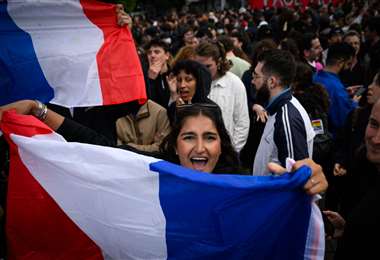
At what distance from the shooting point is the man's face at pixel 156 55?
5.43 m

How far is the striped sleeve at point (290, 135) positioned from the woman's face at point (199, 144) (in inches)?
26.2

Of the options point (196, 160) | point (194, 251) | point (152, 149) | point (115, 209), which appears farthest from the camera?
point (152, 149)

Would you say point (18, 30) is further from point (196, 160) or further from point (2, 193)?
point (196, 160)

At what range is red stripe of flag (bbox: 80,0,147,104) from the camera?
3434 mm

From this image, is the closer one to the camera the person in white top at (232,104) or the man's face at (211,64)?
the person in white top at (232,104)

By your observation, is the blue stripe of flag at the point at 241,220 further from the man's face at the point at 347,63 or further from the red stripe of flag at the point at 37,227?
the man's face at the point at 347,63

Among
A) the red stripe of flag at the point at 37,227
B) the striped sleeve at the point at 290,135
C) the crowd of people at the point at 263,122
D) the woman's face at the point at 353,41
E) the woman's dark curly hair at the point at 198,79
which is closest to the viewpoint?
the red stripe of flag at the point at 37,227

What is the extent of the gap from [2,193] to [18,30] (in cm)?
120

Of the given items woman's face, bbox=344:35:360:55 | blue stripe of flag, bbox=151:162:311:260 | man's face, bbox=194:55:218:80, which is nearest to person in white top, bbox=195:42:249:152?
man's face, bbox=194:55:218:80

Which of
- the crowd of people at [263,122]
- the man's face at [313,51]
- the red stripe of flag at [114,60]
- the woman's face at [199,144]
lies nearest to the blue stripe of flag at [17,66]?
the crowd of people at [263,122]

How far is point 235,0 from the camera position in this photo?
3809 cm

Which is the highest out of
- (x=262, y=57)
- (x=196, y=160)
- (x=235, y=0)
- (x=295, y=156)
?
(x=262, y=57)

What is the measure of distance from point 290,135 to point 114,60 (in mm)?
1414

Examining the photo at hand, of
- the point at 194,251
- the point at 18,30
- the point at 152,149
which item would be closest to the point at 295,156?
the point at 152,149
